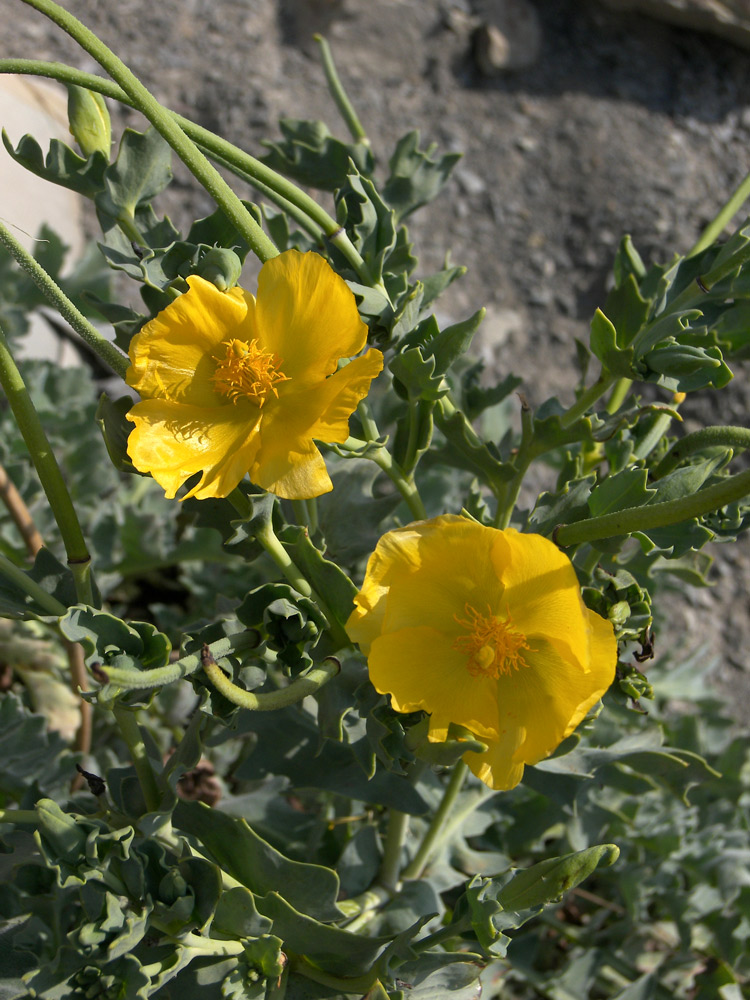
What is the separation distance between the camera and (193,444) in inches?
38.3

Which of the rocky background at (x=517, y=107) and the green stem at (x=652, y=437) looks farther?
the rocky background at (x=517, y=107)

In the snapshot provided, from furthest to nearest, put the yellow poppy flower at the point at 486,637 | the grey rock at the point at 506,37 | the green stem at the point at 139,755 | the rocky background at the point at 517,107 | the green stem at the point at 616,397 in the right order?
the grey rock at the point at 506,37, the rocky background at the point at 517,107, the green stem at the point at 616,397, the green stem at the point at 139,755, the yellow poppy flower at the point at 486,637

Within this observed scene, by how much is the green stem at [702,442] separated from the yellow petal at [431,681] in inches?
12.5

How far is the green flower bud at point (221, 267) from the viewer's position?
933 millimetres

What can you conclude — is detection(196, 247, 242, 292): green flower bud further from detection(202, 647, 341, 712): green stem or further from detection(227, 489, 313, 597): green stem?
detection(202, 647, 341, 712): green stem

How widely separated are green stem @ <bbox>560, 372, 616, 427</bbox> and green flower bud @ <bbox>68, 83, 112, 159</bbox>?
635mm

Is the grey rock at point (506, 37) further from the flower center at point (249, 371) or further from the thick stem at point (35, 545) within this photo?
the flower center at point (249, 371)

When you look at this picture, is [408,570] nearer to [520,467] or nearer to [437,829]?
[520,467]

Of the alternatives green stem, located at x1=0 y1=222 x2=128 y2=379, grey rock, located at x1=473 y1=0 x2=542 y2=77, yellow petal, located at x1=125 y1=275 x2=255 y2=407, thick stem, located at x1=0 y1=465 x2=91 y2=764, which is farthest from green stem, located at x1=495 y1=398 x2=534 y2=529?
grey rock, located at x1=473 y1=0 x2=542 y2=77

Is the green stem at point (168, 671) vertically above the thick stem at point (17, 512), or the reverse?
the green stem at point (168, 671)

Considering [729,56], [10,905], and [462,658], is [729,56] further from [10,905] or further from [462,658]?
[10,905]

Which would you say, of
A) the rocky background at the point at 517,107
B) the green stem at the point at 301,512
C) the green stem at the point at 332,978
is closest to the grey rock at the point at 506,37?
the rocky background at the point at 517,107

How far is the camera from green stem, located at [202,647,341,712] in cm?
79

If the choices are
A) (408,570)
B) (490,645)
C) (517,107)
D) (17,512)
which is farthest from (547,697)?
(517,107)
